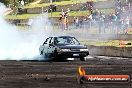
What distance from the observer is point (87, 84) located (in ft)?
47.3

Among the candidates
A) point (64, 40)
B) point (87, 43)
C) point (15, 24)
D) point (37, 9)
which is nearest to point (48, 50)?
point (64, 40)

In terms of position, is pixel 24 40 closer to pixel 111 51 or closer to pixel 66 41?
pixel 111 51

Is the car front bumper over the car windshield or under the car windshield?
under

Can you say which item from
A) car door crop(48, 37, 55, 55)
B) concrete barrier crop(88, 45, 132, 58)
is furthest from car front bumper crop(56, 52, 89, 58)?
concrete barrier crop(88, 45, 132, 58)

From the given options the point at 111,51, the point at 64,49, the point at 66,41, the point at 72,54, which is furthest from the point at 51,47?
→ the point at 111,51

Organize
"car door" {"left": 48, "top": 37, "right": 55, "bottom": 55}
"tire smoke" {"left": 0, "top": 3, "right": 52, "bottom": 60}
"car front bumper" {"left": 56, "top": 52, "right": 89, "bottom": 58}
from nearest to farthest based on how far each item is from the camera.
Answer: "car front bumper" {"left": 56, "top": 52, "right": 89, "bottom": 58}
"car door" {"left": 48, "top": 37, "right": 55, "bottom": 55}
"tire smoke" {"left": 0, "top": 3, "right": 52, "bottom": 60}

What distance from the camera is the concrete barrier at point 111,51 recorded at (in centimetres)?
3275

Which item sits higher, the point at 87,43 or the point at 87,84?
the point at 87,84

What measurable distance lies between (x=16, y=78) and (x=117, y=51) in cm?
1760

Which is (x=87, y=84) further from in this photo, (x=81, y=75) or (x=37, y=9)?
(x=37, y=9)

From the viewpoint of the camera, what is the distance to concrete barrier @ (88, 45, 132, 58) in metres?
32.8

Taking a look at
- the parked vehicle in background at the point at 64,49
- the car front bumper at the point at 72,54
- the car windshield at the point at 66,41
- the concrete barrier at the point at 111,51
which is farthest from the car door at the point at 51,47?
the concrete barrier at the point at 111,51

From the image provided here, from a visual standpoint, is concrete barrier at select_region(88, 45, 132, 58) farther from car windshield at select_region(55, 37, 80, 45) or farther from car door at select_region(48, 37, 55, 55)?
car door at select_region(48, 37, 55, 55)

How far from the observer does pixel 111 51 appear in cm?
3466
